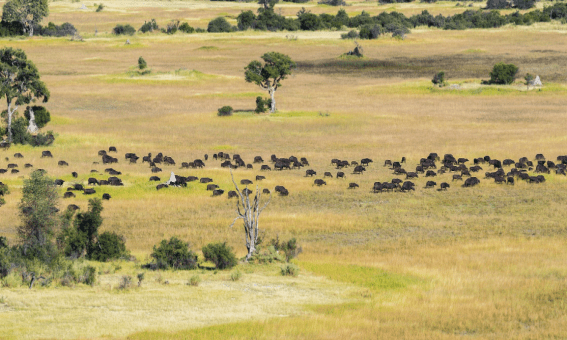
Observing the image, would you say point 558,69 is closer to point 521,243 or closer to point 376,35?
point 376,35

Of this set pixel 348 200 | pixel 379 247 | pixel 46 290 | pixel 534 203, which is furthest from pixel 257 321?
pixel 534 203

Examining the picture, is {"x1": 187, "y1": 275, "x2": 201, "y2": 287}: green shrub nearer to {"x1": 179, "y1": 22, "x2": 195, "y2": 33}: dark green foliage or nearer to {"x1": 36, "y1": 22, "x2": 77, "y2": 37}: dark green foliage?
{"x1": 36, "y1": 22, "x2": 77, "y2": 37}: dark green foliage

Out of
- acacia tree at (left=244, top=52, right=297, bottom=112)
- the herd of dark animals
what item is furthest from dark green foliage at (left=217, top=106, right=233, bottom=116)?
the herd of dark animals

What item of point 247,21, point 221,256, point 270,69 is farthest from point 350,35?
point 221,256

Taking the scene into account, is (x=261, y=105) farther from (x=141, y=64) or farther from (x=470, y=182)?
(x=141, y=64)

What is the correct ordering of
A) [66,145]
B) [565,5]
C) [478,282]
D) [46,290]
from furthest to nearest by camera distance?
[565,5]
[66,145]
[478,282]
[46,290]

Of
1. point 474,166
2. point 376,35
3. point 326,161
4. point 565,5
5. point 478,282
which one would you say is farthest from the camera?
point 565,5

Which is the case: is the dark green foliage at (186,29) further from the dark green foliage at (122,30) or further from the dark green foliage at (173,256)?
the dark green foliage at (173,256)

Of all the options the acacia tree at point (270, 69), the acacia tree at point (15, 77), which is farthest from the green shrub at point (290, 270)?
the acacia tree at point (270, 69)
